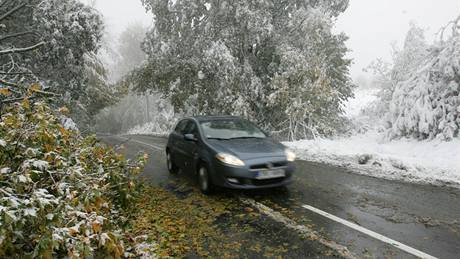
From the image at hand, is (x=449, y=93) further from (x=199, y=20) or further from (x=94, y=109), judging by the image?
(x=94, y=109)

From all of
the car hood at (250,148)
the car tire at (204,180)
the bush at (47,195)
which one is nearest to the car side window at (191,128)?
the car hood at (250,148)

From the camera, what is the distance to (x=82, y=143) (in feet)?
19.8

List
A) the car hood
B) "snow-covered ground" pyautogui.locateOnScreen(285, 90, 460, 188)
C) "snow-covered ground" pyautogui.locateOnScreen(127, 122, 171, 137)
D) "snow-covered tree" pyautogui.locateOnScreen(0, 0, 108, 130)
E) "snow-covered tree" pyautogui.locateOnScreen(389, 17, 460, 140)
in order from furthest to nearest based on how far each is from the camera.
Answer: "snow-covered ground" pyautogui.locateOnScreen(127, 122, 171, 137)
"snow-covered tree" pyautogui.locateOnScreen(389, 17, 460, 140)
"snow-covered tree" pyautogui.locateOnScreen(0, 0, 108, 130)
"snow-covered ground" pyautogui.locateOnScreen(285, 90, 460, 188)
the car hood

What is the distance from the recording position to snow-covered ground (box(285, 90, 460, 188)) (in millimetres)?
8539

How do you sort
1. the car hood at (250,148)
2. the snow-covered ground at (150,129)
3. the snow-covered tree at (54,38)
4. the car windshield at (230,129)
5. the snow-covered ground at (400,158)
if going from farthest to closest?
the snow-covered ground at (150,129) → the snow-covered tree at (54,38) → the snow-covered ground at (400,158) → the car windshield at (230,129) → the car hood at (250,148)

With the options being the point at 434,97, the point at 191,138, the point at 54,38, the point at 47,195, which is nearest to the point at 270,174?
the point at 191,138

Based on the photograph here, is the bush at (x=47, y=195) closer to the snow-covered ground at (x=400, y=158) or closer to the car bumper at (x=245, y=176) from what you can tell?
the car bumper at (x=245, y=176)

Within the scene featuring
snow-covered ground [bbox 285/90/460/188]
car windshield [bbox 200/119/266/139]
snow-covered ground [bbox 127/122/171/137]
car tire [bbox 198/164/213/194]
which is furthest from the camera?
snow-covered ground [bbox 127/122/171/137]

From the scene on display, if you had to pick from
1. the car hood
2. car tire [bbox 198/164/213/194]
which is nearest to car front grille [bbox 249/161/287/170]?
the car hood

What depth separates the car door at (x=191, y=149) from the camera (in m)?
7.95

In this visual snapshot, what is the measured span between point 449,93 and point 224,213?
34.5 feet

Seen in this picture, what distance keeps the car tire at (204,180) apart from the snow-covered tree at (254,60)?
976 centimetres

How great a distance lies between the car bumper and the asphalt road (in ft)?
1.01

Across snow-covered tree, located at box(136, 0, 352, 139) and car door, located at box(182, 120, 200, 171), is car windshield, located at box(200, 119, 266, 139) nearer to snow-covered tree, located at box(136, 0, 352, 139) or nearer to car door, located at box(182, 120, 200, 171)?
car door, located at box(182, 120, 200, 171)
